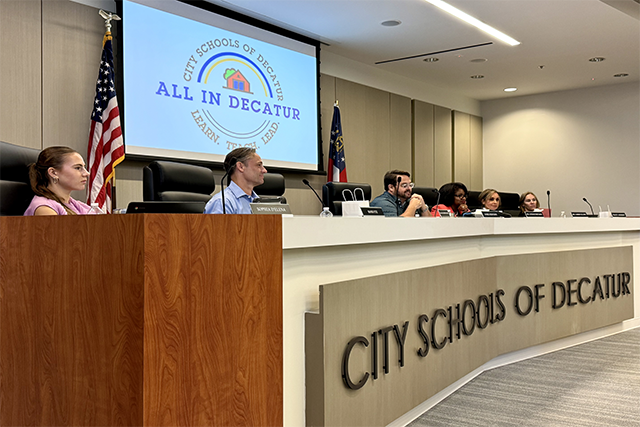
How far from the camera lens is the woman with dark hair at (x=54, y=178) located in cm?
249

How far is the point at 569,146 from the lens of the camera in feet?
29.6

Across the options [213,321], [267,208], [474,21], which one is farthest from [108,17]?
[213,321]

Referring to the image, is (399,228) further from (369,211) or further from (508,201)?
(508,201)

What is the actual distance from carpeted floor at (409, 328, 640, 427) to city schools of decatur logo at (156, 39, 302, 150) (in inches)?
132

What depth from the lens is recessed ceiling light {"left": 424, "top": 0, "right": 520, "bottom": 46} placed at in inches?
210

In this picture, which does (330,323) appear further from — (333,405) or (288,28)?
(288,28)

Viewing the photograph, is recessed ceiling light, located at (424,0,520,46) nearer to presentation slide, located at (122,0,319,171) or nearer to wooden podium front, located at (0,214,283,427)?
presentation slide, located at (122,0,319,171)

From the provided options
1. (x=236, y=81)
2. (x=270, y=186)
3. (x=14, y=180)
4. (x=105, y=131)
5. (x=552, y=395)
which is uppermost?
(x=236, y=81)

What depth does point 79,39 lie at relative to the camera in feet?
14.6

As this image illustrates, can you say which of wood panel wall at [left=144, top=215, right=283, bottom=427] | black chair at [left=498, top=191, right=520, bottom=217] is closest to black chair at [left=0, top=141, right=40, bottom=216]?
wood panel wall at [left=144, top=215, right=283, bottom=427]

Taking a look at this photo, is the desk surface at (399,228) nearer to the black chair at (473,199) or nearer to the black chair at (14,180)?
the black chair at (14,180)

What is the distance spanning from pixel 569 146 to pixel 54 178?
838 centimetres

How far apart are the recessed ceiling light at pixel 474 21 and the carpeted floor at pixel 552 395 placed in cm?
338

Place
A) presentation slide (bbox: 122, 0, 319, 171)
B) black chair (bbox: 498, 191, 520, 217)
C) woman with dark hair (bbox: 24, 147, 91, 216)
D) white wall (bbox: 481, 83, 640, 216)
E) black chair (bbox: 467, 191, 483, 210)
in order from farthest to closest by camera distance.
Answer: white wall (bbox: 481, 83, 640, 216) < black chair (bbox: 498, 191, 520, 217) < black chair (bbox: 467, 191, 483, 210) < presentation slide (bbox: 122, 0, 319, 171) < woman with dark hair (bbox: 24, 147, 91, 216)
